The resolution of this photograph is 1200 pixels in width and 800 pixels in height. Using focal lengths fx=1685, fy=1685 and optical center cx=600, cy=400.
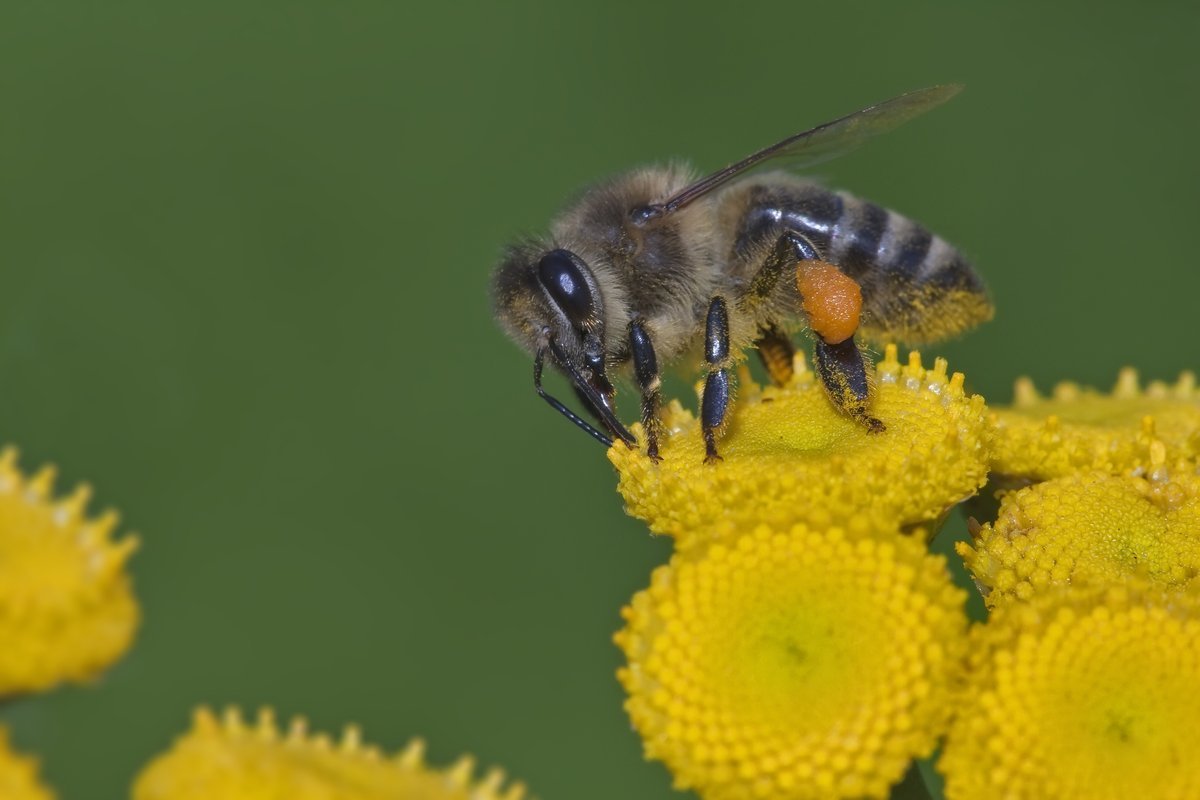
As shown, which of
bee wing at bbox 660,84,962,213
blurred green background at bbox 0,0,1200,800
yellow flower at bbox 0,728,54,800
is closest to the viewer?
yellow flower at bbox 0,728,54,800

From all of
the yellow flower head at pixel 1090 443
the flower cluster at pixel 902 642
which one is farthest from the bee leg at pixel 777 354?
the flower cluster at pixel 902 642

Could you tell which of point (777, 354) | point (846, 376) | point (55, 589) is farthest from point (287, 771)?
point (777, 354)

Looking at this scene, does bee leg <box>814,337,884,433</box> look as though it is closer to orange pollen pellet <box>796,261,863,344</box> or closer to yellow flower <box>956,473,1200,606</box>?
orange pollen pellet <box>796,261,863,344</box>

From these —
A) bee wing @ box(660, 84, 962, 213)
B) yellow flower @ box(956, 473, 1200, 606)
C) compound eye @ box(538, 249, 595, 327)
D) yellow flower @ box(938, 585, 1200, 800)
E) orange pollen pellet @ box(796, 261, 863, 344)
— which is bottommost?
yellow flower @ box(938, 585, 1200, 800)

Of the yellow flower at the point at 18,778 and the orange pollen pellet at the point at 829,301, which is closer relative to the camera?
the yellow flower at the point at 18,778

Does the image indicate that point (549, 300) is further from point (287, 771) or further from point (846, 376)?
point (287, 771)

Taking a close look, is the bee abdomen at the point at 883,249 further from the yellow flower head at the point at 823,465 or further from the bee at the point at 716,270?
the yellow flower head at the point at 823,465

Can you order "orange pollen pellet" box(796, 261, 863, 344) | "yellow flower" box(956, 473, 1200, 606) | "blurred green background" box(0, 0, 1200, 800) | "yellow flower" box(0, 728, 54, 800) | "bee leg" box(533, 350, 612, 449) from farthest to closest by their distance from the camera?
"blurred green background" box(0, 0, 1200, 800) < "bee leg" box(533, 350, 612, 449) < "orange pollen pellet" box(796, 261, 863, 344) < "yellow flower" box(956, 473, 1200, 606) < "yellow flower" box(0, 728, 54, 800)

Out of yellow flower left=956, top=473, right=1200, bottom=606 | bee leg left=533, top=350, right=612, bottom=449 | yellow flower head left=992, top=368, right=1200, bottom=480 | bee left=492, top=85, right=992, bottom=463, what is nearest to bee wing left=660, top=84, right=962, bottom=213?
bee left=492, top=85, right=992, bottom=463
